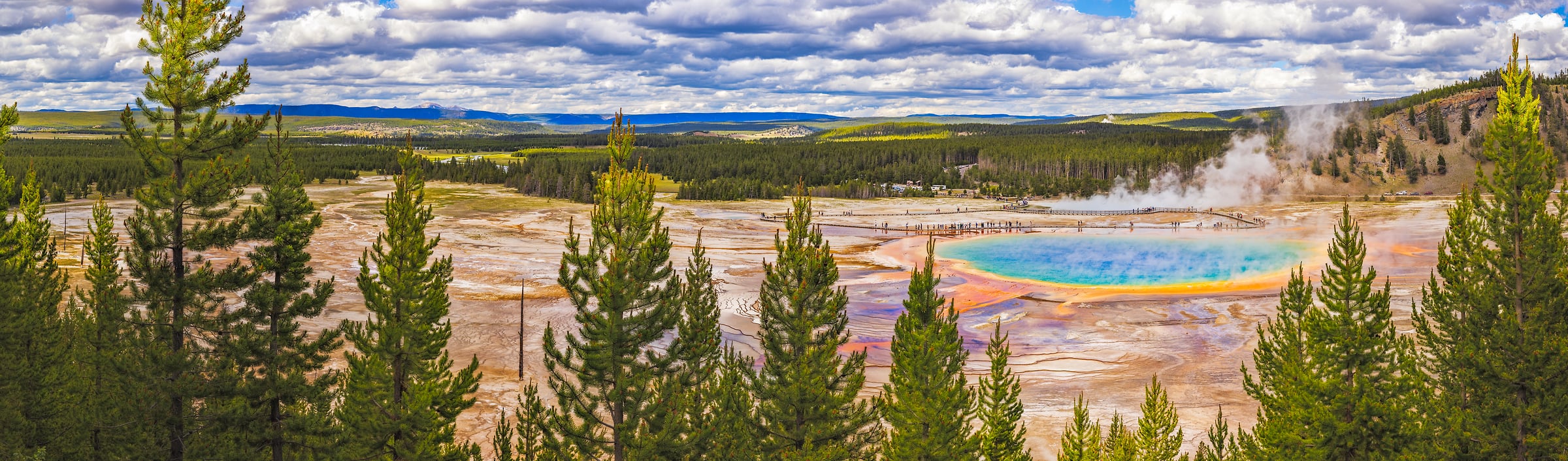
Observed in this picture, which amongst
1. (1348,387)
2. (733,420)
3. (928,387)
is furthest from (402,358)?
(1348,387)

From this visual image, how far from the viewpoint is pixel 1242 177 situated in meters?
127

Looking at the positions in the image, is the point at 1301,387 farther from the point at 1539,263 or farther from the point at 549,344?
the point at 549,344

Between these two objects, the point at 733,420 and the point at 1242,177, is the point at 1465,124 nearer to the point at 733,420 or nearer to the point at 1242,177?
the point at 1242,177

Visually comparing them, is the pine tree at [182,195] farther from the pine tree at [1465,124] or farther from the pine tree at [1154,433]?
the pine tree at [1465,124]

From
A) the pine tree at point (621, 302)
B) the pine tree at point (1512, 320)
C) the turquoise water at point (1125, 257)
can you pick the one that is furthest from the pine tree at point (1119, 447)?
the turquoise water at point (1125, 257)

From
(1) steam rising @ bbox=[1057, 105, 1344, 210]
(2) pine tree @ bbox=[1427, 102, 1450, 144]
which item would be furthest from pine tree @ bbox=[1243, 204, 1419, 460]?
(2) pine tree @ bbox=[1427, 102, 1450, 144]

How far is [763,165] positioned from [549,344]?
145 m

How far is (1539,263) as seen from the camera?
19.2 meters

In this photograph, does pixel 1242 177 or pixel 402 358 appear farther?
pixel 1242 177

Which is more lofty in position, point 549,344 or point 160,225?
point 160,225

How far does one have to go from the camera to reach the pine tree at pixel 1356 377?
17609 mm

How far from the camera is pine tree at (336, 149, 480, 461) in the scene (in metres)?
16.4

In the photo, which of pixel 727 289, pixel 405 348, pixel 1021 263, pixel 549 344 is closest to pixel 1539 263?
pixel 549 344

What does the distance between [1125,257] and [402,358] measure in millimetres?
61998
